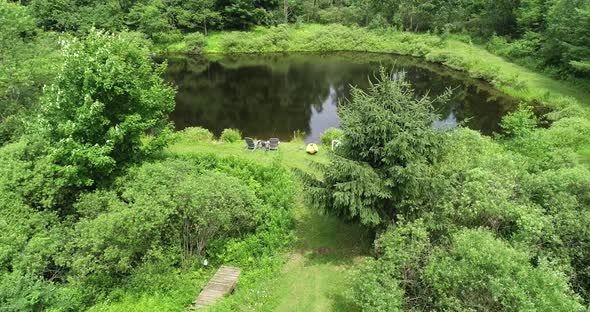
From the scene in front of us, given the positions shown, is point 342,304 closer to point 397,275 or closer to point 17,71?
point 397,275

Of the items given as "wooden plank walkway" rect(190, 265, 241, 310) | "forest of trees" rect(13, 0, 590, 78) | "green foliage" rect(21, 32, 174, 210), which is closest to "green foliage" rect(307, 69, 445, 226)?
"wooden plank walkway" rect(190, 265, 241, 310)

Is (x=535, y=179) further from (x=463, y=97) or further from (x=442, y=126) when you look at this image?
(x=463, y=97)

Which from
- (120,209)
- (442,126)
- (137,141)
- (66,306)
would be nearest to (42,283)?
(66,306)

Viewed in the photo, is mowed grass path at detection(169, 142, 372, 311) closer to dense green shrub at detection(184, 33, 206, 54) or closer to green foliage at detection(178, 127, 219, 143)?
green foliage at detection(178, 127, 219, 143)

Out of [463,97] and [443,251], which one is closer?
[443,251]

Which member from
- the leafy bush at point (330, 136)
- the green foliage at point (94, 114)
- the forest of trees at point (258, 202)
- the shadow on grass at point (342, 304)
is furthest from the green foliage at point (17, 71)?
the shadow on grass at point (342, 304)

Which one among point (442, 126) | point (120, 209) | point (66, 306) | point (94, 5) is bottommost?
point (66, 306)
